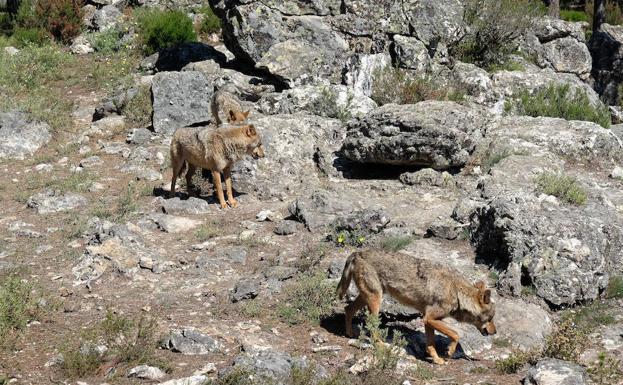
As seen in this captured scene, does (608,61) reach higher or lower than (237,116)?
higher

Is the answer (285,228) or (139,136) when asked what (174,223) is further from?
(139,136)

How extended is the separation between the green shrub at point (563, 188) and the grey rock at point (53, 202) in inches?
303

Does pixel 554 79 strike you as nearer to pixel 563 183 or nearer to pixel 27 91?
pixel 563 183

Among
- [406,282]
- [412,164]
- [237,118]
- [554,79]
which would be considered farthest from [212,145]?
[554,79]

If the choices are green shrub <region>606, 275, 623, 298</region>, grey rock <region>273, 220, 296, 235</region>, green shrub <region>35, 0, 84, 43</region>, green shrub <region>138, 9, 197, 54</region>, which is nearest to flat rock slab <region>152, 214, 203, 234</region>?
grey rock <region>273, 220, 296, 235</region>

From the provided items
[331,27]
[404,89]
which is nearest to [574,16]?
[331,27]

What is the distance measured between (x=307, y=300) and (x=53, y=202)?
551 centimetres

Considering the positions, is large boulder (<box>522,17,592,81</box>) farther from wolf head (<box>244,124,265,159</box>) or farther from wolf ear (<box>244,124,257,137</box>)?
wolf ear (<box>244,124,257,137</box>)

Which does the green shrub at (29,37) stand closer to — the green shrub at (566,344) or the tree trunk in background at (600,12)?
the green shrub at (566,344)

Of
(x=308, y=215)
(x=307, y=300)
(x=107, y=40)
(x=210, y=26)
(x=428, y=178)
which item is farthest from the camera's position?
(x=210, y=26)

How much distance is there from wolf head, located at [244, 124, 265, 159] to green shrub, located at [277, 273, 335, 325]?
401 centimetres

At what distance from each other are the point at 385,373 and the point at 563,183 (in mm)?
5926

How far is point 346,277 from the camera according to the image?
336 inches

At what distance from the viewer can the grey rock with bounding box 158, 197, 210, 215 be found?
12.3 m
